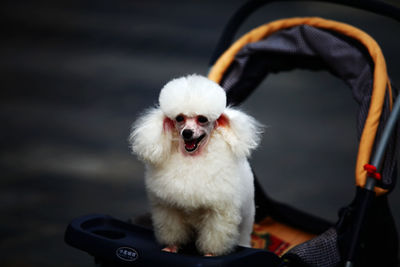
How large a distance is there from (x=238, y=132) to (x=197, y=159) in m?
0.12

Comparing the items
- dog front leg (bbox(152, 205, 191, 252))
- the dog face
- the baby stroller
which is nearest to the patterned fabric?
the baby stroller

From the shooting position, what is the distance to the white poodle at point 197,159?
107 cm

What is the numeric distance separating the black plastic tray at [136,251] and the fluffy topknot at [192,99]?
0.32m

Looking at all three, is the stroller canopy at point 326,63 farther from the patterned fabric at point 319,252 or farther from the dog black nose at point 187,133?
the dog black nose at point 187,133

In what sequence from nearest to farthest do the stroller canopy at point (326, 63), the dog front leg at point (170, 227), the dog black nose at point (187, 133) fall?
the dog black nose at point (187, 133), the dog front leg at point (170, 227), the stroller canopy at point (326, 63)

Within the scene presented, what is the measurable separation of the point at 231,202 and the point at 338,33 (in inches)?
29.5

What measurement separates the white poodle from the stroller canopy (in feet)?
1.35

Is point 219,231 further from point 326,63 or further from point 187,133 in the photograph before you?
point 326,63

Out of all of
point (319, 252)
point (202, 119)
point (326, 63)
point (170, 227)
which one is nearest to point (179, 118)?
point (202, 119)

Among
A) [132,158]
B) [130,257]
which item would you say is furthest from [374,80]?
[132,158]

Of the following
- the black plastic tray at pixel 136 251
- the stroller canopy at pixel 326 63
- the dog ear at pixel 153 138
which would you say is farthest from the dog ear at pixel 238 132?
the stroller canopy at pixel 326 63

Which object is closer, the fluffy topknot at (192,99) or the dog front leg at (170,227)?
the fluffy topknot at (192,99)

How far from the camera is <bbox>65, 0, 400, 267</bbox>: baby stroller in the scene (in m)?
1.18

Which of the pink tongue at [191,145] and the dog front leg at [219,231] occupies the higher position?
the pink tongue at [191,145]
